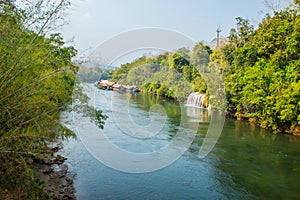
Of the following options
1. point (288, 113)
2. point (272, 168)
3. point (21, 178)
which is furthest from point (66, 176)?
point (288, 113)

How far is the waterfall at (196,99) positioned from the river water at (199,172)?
843 cm

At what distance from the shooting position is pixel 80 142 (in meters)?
8.64

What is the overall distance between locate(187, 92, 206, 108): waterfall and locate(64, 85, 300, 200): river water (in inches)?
332

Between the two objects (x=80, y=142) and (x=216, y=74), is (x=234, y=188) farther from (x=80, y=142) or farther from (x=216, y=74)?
(x=216, y=74)

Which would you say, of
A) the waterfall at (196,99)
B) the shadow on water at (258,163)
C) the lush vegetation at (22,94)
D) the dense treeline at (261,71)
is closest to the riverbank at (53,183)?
the lush vegetation at (22,94)

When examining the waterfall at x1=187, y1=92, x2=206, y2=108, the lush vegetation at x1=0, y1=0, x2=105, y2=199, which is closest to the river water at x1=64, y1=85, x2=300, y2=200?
the lush vegetation at x1=0, y1=0, x2=105, y2=199

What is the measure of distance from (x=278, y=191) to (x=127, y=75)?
20.6m

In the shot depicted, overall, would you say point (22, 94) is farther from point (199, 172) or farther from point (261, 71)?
point (261, 71)

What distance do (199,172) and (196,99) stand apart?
13.0m

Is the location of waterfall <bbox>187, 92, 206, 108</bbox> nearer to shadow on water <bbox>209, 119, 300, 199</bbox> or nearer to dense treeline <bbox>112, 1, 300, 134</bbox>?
dense treeline <bbox>112, 1, 300, 134</bbox>

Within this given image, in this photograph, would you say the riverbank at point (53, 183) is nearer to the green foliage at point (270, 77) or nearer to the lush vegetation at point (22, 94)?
the lush vegetation at point (22, 94)

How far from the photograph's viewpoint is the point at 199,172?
6754 mm

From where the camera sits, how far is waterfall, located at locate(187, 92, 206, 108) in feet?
62.0

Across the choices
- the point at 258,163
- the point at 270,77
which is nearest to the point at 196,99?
the point at 270,77
